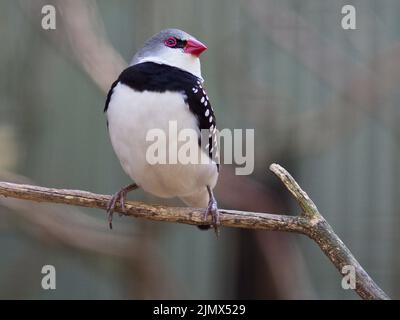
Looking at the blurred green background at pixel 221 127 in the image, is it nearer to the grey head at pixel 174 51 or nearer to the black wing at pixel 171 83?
the grey head at pixel 174 51

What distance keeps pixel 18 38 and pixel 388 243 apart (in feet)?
8.02

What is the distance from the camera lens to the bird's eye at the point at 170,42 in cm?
281

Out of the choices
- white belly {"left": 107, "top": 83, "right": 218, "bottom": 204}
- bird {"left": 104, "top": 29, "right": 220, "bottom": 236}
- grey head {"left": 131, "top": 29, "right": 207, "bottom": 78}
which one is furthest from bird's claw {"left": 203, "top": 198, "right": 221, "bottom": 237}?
grey head {"left": 131, "top": 29, "right": 207, "bottom": 78}

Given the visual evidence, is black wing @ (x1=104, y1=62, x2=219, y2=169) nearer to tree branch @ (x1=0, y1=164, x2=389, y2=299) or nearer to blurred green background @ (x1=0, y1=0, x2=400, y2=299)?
tree branch @ (x1=0, y1=164, x2=389, y2=299)

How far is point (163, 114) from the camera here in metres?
2.57

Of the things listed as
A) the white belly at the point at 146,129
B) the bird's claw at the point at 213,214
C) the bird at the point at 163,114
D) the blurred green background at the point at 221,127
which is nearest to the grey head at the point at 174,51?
the bird at the point at 163,114

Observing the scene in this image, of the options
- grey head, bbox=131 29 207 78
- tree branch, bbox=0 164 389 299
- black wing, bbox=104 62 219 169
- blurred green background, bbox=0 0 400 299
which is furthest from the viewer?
blurred green background, bbox=0 0 400 299

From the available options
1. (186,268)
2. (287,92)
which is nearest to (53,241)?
(186,268)

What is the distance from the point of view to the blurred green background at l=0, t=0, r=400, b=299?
4027 millimetres

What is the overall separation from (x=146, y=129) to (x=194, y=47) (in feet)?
1.35

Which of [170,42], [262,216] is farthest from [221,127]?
[262,216]

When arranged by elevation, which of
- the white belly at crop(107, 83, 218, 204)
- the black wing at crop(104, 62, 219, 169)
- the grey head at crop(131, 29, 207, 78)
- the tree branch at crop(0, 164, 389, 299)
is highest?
the grey head at crop(131, 29, 207, 78)

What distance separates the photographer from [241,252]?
442 centimetres

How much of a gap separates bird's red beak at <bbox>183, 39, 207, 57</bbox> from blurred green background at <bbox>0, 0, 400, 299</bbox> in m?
0.97
